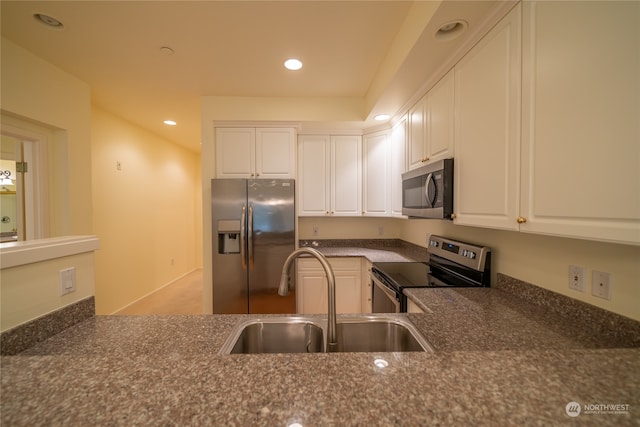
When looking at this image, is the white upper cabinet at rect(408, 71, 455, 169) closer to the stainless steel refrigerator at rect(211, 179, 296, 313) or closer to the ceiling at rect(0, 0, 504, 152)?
the ceiling at rect(0, 0, 504, 152)

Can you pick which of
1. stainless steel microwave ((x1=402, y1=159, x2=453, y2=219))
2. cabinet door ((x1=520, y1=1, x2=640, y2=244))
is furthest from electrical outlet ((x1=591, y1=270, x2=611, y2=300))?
stainless steel microwave ((x1=402, y1=159, x2=453, y2=219))

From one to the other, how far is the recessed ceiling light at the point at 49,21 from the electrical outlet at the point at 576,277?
11.5 feet

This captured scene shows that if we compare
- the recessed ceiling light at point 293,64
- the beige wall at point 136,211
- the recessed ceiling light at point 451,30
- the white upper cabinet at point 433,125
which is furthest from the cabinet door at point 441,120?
the beige wall at point 136,211

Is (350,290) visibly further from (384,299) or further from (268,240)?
(268,240)

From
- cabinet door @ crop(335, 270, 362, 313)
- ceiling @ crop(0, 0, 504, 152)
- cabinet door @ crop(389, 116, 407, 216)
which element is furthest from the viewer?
cabinet door @ crop(335, 270, 362, 313)

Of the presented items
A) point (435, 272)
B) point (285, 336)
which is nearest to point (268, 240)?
point (285, 336)

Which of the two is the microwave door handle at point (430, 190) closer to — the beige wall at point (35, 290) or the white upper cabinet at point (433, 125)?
the white upper cabinet at point (433, 125)

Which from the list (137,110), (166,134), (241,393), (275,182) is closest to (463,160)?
(241,393)

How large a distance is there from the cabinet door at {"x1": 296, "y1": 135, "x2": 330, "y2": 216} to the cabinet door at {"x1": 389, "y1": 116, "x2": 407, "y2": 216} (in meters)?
0.80

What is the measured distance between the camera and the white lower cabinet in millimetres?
2646

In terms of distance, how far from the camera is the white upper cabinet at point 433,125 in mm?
1546

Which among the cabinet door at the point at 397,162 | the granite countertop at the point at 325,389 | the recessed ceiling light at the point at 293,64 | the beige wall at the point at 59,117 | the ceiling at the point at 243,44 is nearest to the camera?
the granite countertop at the point at 325,389

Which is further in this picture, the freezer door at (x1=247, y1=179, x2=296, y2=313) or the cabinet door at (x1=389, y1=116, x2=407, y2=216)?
the freezer door at (x1=247, y1=179, x2=296, y2=313)

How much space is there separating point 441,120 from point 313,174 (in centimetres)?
162
